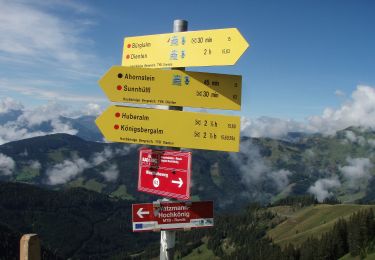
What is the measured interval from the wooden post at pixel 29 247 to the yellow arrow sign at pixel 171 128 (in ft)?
14.9

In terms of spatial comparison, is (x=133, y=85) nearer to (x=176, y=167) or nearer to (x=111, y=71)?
(x=111, y=71)

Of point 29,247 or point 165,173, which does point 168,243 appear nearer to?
point 165,173

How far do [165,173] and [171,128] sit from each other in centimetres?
122

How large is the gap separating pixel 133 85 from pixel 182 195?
3253 mm

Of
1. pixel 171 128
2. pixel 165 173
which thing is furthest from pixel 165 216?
pixel 171 128

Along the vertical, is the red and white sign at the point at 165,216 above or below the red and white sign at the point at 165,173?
below

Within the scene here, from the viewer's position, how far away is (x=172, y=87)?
1066 centimetres

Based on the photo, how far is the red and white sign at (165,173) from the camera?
33.7 ft

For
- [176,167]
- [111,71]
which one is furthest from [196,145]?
[111,71]

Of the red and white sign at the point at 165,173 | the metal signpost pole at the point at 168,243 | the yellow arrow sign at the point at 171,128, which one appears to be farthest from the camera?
the metal signpost pole at the point at 168,243

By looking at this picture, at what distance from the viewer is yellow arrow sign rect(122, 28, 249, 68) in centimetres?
1030

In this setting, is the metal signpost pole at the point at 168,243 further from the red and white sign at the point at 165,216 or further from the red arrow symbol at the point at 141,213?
the red arrow symbol at the point at 141,213

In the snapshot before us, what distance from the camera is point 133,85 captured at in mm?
10773

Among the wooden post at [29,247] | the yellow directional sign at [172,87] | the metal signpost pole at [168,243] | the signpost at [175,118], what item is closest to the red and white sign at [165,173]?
the signpost at [175,118]
